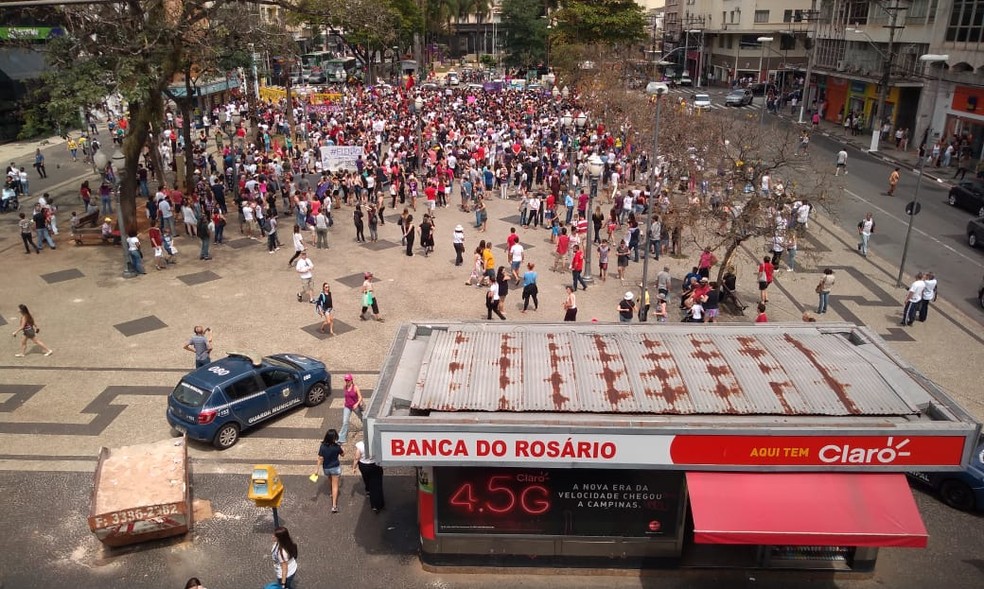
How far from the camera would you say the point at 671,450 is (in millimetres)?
9039

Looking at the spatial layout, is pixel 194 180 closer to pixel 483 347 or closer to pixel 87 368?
pixel 87 368

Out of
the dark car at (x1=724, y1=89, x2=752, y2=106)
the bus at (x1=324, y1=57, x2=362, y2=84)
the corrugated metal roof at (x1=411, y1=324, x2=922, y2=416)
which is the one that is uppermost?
the bus at (x1=324, y1=57, x2=362, y2=84)

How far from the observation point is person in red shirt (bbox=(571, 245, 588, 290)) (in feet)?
68.5

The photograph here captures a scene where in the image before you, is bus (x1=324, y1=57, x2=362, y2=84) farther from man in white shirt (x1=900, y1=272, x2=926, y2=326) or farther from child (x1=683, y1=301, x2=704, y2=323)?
man in white shirt (x1=900, y1=272, x2=926, y2=326)

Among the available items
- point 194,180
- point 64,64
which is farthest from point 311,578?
point 194,180

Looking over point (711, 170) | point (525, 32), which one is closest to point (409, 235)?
point (711, 170)

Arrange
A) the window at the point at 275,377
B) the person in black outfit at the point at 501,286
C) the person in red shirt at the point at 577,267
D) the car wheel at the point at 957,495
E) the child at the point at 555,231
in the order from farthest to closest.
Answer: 1. the child at the point at 555,231
2. the person in red shirt at the point at 577,267
3. the person in black outfit at the point at 501,286
4. the window at the point at 275,377
5. the car wheel at the point at 957,495

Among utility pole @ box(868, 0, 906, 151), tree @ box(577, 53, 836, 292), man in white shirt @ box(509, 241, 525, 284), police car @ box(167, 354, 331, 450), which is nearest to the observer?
police car @ box(167, 354, 331, 450)

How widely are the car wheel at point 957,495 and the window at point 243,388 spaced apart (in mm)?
12227

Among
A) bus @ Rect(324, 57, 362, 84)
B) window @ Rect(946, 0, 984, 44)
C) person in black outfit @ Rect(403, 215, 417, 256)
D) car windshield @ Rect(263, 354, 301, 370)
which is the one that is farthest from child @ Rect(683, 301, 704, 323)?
bus @ Rect(324, 57, 362, 84)

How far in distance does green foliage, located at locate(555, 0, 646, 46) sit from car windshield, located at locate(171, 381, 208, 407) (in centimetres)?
5465

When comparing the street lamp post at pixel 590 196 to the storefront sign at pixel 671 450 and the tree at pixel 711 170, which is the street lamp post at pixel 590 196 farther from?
the storefront sign at pixel 671 450

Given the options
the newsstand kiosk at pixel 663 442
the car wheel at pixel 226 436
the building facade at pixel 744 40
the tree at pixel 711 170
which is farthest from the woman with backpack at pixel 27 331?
the building facade at pixel 744 40

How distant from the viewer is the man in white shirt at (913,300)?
18.8m
